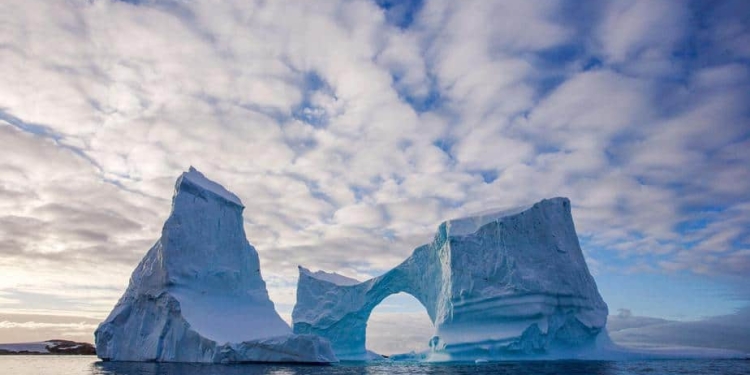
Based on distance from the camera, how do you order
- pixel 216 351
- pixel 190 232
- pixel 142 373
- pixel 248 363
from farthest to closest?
pixel 190 232
pixel 248 363
pixel 216 351
pixel 142 373

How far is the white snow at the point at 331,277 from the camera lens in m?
31.1

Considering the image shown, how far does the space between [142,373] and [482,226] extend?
1595 centimetres

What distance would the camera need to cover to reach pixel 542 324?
23906 mm

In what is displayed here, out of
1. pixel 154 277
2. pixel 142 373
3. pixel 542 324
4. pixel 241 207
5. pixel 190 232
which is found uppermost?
pixel 241 207

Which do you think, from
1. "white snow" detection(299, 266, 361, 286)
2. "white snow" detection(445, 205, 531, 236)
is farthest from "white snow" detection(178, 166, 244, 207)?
"white snow" detection(445, 205, 531, 236)

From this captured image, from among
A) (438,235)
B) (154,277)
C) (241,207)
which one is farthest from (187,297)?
(438,235)

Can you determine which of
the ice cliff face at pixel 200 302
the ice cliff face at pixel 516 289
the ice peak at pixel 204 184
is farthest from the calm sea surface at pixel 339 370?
the ice peak at pixel 204 184

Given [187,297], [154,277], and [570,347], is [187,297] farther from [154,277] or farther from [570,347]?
[570,347]

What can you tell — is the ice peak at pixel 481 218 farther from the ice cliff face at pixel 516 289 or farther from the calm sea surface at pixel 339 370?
the calm sea surface at pixel 339 370

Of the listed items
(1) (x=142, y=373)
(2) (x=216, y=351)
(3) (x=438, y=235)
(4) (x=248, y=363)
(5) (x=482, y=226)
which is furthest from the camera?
(3) (x=438, y=235)

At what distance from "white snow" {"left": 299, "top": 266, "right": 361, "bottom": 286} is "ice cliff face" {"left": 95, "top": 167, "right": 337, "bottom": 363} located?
19.0 feet

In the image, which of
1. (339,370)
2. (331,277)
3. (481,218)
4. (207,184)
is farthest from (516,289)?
(207,184)

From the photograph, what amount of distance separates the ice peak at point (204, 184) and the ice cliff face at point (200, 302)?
0.21 ft

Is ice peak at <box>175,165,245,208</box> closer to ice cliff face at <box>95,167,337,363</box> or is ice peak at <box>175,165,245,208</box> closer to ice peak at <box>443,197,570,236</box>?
ice cliff face at <box>95,167,337,363</box>
